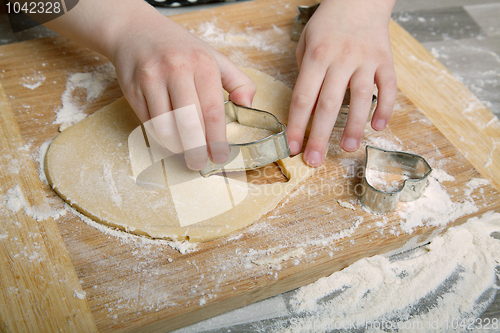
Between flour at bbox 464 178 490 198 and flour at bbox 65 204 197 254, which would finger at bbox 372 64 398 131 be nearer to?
flour at bbox 464 178 490 198

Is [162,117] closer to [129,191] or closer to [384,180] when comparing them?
[129,191]

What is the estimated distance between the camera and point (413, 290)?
0.77m

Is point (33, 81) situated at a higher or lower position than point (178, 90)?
lower

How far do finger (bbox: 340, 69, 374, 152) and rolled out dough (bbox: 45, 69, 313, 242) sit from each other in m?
0.11

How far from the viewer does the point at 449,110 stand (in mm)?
1021

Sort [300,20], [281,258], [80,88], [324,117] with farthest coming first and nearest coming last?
[300,20] < [80,88] < [324,117] < [281,258]

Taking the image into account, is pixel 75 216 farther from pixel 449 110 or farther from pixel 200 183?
pixel 449 110

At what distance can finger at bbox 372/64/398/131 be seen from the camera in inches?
34.4

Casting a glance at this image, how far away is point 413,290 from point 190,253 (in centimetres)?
45

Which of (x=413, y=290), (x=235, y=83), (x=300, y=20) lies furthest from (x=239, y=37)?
(x=413, y=290)

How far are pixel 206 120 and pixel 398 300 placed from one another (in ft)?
1.70

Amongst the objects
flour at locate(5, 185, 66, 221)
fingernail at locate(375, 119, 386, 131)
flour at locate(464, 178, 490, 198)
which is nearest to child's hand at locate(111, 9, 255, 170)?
flour at locate(5, 185, 66, 221)

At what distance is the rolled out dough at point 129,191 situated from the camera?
751 mm

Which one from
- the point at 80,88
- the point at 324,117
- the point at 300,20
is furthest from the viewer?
the point at 300,20
